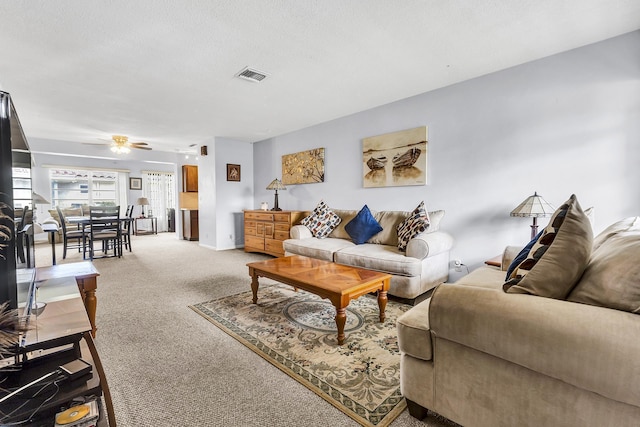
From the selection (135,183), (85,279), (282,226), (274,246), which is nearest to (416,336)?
(85,279)

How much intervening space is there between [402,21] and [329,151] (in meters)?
2.75

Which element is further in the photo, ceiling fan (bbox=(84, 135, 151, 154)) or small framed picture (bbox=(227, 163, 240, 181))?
small framed picture (bbox=(227, 163, 240, 181))

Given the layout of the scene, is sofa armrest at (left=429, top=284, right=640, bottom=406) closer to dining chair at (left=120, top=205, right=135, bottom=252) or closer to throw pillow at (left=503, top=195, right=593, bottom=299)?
throw pillow at (left=503, top=195, right=593, bottom=299)

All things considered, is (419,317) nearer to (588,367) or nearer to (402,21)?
(588,367)

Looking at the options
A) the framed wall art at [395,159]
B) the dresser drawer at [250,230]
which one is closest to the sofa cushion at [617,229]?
the framed wall art at [395,159]

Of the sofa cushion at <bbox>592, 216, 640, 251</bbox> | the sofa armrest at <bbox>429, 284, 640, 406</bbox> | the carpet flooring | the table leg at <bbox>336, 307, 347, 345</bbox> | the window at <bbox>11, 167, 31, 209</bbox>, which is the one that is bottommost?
the carpet flooring

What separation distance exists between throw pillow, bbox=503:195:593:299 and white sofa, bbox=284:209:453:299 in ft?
5.24

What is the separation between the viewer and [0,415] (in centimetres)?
99

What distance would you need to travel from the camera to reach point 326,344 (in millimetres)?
2062

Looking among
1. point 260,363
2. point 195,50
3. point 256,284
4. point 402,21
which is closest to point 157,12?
point 195,50

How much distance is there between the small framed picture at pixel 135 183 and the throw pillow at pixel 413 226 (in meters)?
8.91

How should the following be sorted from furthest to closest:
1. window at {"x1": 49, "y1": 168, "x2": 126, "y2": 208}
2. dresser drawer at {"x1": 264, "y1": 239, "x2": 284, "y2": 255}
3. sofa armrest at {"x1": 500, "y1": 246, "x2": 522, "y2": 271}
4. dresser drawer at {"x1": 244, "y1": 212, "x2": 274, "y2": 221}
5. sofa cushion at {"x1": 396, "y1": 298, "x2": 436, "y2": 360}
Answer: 1. window at {"x1": 49, "y1": 168, "x2": 126, "y2": 208}
2. dresser drawer at {"x1": 244, "y1": 212, "x2": 274, "y2": 221}
3. dresser drawer at {"x1": 264, "y1": 239, "x2": 284, "y2": 255}
4. sofa armrest at {"x1": 500, "y1": 246, "x2": 522, "y2": 271}
5. sofa cushion at {"x1": 396, "y1": 298, "x2": 436, "y2": 360}

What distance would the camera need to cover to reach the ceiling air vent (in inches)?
114

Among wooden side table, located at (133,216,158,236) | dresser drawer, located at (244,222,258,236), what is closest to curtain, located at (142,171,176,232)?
wooden side table, located at (133,216,158,236)
